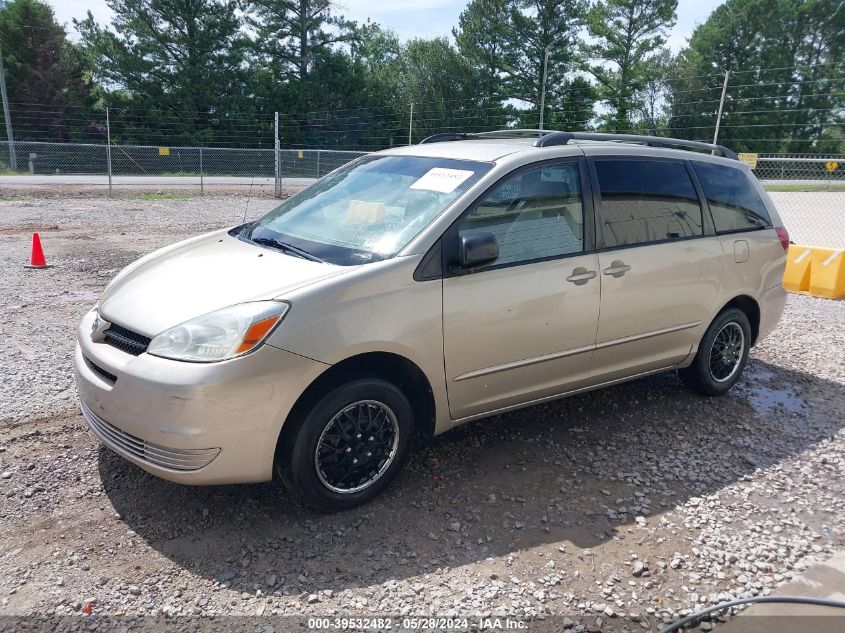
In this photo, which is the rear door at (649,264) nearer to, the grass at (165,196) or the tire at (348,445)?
the tire at (348,445)

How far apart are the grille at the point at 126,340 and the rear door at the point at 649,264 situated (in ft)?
8.67

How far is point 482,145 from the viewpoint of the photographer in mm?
4371

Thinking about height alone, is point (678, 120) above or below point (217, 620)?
above

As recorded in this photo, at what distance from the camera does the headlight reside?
2.98 m

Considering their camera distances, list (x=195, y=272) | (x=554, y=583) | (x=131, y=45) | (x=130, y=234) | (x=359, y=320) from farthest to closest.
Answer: (x=131, y=45) < (x=130, y=234) < (x=195, y=272) < (x=359, y=320) < (x=554, y=583)

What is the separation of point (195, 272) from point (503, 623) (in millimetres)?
2318

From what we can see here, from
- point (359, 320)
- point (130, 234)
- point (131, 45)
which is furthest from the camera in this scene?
point (131, 45)

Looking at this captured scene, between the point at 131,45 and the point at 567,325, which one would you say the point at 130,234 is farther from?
the point at 131,45

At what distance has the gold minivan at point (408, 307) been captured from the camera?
303cm

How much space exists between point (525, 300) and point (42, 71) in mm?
41788

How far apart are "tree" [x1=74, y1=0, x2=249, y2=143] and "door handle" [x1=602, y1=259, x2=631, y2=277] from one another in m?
37.5

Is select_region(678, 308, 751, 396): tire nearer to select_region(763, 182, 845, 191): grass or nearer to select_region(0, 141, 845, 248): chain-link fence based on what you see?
select_region(0, 141, 845, 248): chain-link fence

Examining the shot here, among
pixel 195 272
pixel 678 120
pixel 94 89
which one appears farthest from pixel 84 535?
pixel 94 89

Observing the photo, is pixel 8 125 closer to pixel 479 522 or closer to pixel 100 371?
pixel 100 371
